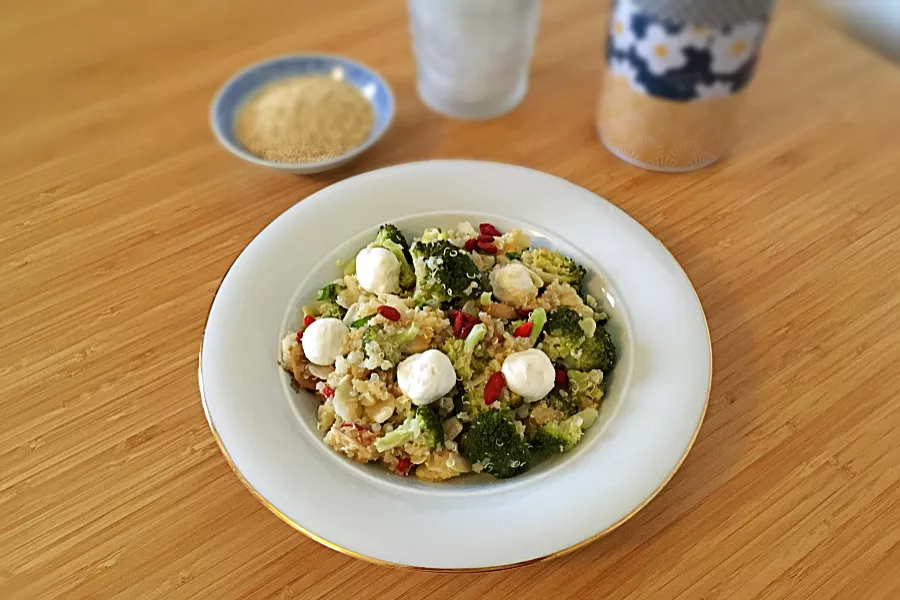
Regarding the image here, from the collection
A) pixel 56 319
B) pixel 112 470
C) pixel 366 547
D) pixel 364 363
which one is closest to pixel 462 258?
pixel 364 363

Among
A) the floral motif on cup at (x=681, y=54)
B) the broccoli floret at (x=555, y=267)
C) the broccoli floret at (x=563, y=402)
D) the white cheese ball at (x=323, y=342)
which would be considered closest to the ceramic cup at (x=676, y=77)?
the floral motif on cup at (x=681, y=54)

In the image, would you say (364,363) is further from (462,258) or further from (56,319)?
(56,319)

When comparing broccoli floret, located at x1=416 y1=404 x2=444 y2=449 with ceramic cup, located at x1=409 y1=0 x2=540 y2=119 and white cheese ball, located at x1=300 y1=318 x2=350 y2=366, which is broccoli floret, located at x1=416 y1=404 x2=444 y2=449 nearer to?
white cheese ball, located at x1=300 y1=318 x2=350 y2=366

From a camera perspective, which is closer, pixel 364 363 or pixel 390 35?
pixel 364 363

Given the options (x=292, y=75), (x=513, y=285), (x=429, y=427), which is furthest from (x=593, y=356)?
(x=292, y=75)

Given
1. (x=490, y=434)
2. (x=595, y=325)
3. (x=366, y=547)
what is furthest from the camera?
(x=595, y=325)

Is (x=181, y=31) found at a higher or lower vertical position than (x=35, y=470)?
higher
